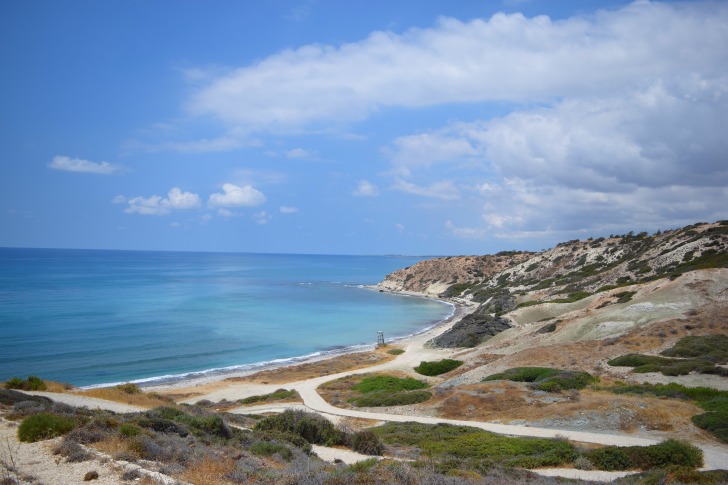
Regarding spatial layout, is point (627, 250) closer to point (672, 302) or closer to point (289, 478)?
point (672, 302)

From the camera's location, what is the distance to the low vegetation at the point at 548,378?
27.2 meters

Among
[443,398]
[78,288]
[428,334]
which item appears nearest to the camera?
[443,398]

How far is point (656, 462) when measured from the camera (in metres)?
15.6

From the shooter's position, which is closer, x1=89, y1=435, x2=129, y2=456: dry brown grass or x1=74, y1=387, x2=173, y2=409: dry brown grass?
x1=89, y1=435, x2=129, y2=456: dry brown grass

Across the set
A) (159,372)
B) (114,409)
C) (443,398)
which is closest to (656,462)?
(443,398)

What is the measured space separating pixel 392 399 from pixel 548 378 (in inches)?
358

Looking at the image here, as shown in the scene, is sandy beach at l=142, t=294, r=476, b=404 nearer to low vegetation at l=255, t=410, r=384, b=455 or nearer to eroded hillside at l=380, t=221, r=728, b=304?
low vegetation at l=255, t=410, r=384, b=455

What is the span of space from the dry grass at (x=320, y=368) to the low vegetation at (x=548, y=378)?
1767 centimetres

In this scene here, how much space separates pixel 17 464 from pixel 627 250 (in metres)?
94.9

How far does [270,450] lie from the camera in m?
15.0

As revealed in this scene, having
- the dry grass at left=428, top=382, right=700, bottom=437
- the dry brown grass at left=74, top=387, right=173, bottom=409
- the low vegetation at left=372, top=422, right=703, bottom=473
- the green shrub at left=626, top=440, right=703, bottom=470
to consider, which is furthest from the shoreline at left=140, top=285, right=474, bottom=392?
the green shrub at left=626, top=440, right=703, bottom=470

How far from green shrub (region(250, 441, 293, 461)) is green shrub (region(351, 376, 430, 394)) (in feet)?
64.4

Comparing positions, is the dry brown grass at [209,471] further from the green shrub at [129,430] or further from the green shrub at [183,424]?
the green shrub at [183,424]

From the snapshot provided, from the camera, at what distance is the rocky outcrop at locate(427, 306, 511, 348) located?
56.0 meters
